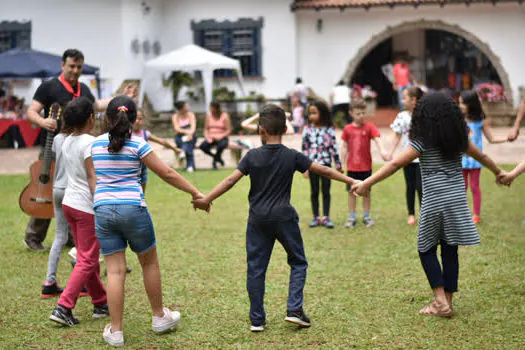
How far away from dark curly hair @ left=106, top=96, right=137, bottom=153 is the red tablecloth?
659 inches

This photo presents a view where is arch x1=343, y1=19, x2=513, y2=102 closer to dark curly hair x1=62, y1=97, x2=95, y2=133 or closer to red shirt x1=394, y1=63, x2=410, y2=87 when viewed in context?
red shirt x1=394, y1=63, x2=410, y2=87

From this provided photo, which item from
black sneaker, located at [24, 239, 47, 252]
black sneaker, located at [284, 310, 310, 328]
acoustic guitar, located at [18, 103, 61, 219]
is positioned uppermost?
acoustic guitar, located at [18, 103, 61, 219]

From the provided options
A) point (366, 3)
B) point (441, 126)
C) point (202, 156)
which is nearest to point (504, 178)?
point (441, 126)

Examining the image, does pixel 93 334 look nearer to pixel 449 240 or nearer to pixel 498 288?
pixel 449 240

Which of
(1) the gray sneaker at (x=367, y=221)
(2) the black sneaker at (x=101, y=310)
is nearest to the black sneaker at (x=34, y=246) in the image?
(2) the black sneaker at (x=101, y=310)

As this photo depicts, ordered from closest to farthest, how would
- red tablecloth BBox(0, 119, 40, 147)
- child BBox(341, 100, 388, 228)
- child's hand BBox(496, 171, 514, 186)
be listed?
child's hand BBox(496, 171, 514, 186) < child BBox(341, 100, 388, 228) < red tablecloth BBox(0, 119, 40, 147)

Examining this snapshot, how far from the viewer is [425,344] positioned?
16.6 feet

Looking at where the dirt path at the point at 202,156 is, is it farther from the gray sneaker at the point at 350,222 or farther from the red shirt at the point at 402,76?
the gray sneaker at the point at 350,222

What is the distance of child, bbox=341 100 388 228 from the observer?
9.32m

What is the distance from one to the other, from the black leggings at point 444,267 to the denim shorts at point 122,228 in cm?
185

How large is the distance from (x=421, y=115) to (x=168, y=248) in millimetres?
3595

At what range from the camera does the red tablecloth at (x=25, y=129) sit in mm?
21141

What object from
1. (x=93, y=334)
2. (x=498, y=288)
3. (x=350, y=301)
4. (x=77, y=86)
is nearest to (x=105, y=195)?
(x=93, y=334)

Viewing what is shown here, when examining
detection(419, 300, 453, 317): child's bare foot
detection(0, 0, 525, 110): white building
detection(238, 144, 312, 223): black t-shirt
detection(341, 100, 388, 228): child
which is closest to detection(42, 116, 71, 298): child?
detection(238, 144, 312, 223): black t-shirt
